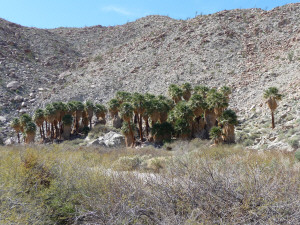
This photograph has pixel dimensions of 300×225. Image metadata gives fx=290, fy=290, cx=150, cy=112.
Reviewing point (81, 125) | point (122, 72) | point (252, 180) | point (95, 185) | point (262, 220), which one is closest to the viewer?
point (262, 220)

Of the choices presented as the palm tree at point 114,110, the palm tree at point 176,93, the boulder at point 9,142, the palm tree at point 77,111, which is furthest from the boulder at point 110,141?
the boulder at point 9,142

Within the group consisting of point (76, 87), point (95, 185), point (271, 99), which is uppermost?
point (76, 87)

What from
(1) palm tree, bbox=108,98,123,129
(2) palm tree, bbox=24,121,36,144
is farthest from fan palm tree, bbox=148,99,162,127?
(2) palm tree, bbox=24,121,36,144

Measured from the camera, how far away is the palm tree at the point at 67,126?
1549 inches

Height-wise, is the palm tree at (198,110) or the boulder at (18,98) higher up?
the boulder at (18,98)

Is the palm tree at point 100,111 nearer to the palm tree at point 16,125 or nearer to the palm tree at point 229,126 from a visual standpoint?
the palm tree at point 16,125

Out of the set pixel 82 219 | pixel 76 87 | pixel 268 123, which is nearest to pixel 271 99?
pixel 268 123

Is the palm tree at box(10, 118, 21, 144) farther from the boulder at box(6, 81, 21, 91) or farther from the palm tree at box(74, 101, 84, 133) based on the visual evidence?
the boulder at box(6, 81, 21, 91)

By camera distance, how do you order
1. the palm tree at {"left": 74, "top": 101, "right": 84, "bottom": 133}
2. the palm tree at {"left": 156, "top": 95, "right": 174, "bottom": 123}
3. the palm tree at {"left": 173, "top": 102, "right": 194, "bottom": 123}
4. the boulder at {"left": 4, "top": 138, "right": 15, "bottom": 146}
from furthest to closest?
1. the palm tree at {"left": 74, "top": 101, "right": 84, "bottom": 133}
2. the boulder at {"left": 4, "top": 138, "right": 15, "bottom": 146}
3. the palm tree at {"left": 156, "top": 95, "right": 174, "bottom": 123}
4. the palm tree at {"left": 173, "top": 102, "right": 194, "bottom": 123}

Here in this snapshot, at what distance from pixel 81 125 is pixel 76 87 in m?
10.1

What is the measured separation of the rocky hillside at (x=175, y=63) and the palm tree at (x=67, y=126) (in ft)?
27.9

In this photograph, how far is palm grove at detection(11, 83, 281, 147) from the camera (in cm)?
2924

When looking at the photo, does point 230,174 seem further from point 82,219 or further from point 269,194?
point 82,219

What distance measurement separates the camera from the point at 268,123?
29.4m
